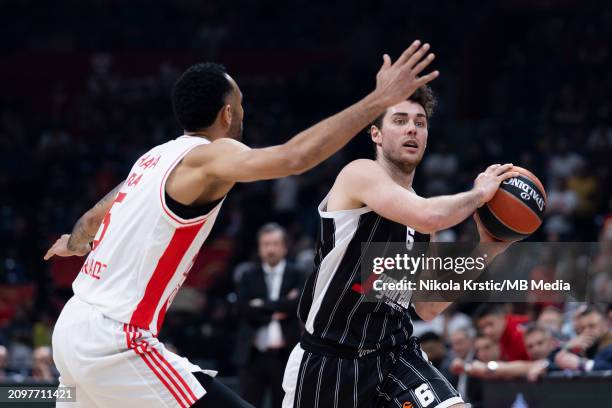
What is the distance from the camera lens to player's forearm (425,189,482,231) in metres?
4.76

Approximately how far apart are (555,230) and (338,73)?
7025 millimetres

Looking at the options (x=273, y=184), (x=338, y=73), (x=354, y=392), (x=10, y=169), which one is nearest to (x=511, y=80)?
(x=338, y=73)

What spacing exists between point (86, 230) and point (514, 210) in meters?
2.05

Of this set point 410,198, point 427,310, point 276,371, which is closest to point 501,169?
point 410,198

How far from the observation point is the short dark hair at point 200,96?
4.73 metres

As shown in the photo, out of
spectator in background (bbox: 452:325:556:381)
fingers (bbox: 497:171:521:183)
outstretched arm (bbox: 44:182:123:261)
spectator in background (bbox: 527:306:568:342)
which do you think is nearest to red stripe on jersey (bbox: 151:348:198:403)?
outstretched arm (bbox: 44:182:123:261)

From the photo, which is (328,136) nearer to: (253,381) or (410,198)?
(410,198)

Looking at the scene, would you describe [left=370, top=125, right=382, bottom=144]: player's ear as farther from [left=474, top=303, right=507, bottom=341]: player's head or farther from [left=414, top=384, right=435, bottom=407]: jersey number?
[left=474, top=303, right=507, bottom=341]: player's head

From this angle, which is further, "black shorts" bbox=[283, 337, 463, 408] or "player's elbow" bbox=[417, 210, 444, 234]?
"black shorts" bbox=[283, 337, 463, 408]

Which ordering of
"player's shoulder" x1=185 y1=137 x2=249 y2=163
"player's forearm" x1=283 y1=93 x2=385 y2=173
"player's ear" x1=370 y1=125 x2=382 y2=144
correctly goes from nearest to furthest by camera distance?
"player's forearm" x1=283 y1=93 x2=385 y2=173
"player's shoulder" x1=185 y1=137 x2=249 y2=163
"player's ear" x1=370 y1=125 x2=382 y2=144

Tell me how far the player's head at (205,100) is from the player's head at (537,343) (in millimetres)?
4192

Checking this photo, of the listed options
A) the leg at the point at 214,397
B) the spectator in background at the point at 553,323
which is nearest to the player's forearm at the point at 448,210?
the leg at the point at 214,397

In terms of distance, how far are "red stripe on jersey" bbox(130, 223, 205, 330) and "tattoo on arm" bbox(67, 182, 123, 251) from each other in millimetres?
702

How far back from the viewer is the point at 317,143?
4211 millimetres
